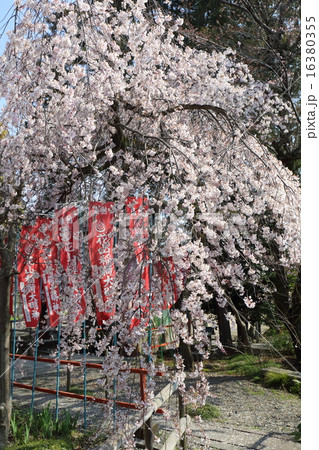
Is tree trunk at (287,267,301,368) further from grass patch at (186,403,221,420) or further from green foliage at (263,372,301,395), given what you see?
grass patch at (186,403,221,420)

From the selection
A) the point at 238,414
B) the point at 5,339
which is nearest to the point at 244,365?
the point at 238,414

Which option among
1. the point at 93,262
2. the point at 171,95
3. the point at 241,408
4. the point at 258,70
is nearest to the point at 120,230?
the point at 93,262

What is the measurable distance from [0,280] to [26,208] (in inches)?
33.5

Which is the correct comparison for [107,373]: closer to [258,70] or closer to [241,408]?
[241,408]

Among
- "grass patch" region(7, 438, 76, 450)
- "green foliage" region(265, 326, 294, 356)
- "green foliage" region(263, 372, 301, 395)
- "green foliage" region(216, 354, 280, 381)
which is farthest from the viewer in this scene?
"green foliage" region(265, 326, 294, 356)

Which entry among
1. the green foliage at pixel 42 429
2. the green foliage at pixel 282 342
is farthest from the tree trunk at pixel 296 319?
the green foliage at pixel 42 429

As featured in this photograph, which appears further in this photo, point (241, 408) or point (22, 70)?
point (241, 408)

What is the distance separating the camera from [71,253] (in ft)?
13.9

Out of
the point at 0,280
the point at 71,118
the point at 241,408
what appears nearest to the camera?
the point at 71,118

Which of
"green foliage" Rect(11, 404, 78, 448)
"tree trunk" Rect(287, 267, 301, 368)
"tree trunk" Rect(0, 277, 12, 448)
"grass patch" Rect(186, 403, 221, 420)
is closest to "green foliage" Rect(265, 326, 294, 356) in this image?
"tree trunk" Rect(287, 267, 301, 368)

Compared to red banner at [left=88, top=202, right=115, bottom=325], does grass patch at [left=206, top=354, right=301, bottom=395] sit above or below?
below

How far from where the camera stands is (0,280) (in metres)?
4.39

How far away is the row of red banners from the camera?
3.24m

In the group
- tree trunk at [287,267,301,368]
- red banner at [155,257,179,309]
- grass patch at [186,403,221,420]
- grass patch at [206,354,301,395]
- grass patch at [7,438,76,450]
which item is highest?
red banner at [155,257,179,309]
